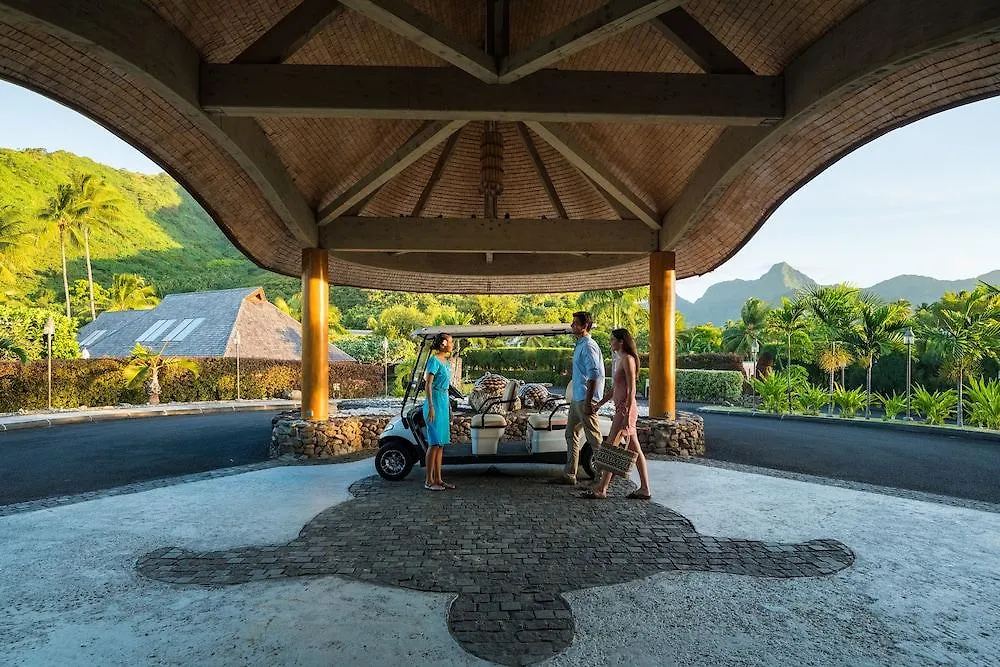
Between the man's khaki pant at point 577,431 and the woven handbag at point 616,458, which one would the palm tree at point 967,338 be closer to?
the man's khaki pant at point 577,431

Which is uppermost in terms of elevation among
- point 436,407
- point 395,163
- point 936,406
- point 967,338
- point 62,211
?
point 62,211

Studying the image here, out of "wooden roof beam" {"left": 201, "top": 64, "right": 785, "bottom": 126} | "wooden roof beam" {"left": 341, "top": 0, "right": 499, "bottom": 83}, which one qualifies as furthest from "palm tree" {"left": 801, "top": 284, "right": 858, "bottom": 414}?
"wooden roof beam" {"left": 341, "top": 0, "right": 499, "bottom": 83}

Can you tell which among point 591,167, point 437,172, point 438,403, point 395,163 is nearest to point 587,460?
→ point 438,403

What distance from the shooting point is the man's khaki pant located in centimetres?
581

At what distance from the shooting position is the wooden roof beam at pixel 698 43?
5.12 m

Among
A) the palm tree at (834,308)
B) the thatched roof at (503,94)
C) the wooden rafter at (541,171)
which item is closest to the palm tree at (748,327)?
the palm tree at (834,308)

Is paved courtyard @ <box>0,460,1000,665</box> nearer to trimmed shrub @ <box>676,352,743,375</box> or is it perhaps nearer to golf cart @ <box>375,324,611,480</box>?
golf cart @ <box>375,324,611,480</box>

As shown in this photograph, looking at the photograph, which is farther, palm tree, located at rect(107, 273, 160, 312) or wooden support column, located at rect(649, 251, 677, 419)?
palm tree, located at rect(107, 273, 160, 312)

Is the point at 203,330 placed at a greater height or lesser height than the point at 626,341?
greater

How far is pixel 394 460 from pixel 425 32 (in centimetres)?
435

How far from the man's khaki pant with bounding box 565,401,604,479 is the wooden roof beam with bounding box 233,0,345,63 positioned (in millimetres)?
4401

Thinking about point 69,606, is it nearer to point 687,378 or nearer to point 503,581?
point 503,581

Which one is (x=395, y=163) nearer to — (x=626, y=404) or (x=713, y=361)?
(x=626, y=404)

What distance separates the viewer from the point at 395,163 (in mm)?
6750
